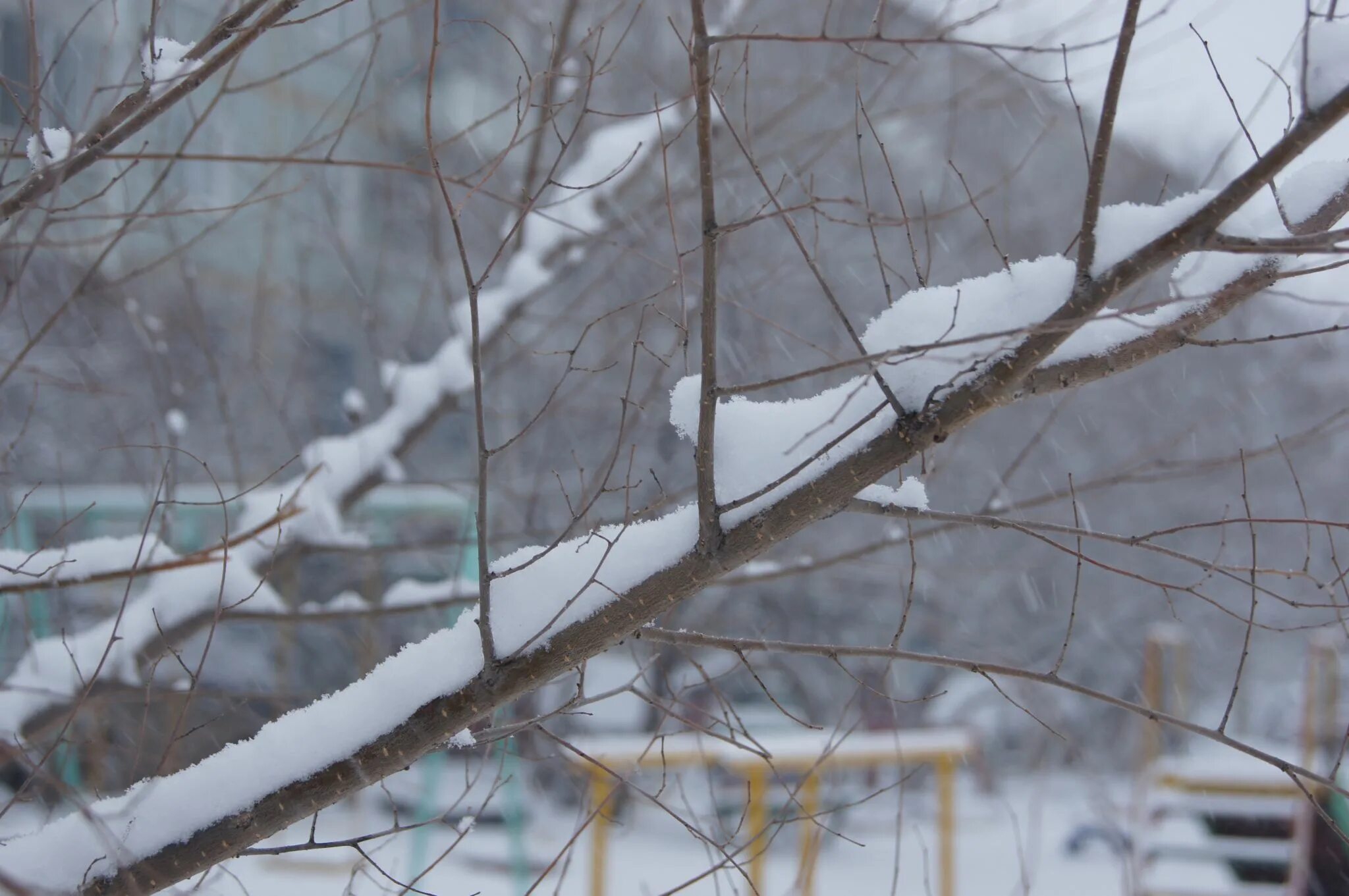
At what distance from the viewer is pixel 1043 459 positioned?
9172 mm

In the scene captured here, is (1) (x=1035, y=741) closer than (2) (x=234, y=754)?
No

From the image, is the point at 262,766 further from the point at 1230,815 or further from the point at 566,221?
the point at 1230,815

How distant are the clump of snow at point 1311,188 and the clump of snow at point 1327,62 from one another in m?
0.18

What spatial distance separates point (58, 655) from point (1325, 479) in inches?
481

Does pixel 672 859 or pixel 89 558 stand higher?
pixel 89 558

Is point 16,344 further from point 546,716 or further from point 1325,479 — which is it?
point 1325,479

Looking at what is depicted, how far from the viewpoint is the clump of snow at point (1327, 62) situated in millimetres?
1063

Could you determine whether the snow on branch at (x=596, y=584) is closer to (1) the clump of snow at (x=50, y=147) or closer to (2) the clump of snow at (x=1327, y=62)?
(2) the clump of snow at (x=1327, y=62)

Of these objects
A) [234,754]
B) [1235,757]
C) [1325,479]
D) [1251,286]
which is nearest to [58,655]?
[234,754]

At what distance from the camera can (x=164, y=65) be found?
5.17ft

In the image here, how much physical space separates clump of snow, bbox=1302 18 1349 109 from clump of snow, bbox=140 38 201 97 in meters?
1.43

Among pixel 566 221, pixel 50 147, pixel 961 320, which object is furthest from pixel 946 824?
pixel 50 147

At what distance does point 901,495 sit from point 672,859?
20.6ft

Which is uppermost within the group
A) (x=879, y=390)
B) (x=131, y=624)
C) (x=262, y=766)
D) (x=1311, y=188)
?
(x=131, y=624)
